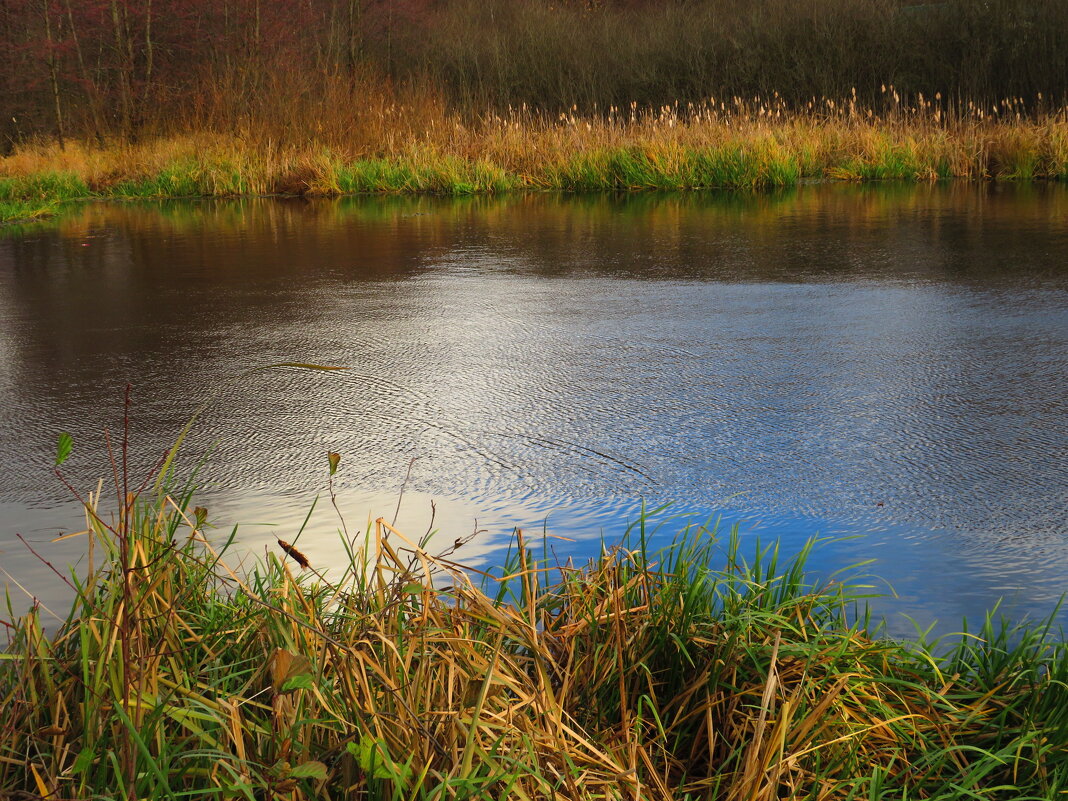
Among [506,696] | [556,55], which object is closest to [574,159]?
[556,55]

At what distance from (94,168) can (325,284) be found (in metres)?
13.3

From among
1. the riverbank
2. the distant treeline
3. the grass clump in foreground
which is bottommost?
the grass clump in foreground

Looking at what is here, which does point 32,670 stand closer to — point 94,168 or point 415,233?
point 415,233

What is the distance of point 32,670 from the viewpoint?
2.21 m

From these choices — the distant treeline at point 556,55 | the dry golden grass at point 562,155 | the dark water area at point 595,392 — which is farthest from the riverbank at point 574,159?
the dark water area at point 595,392

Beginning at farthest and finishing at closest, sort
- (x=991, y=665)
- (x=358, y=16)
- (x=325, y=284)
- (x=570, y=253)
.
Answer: (x=358, y=16) → (x=570, y=253) → (x=325, y=284) → (x=991, y=665)

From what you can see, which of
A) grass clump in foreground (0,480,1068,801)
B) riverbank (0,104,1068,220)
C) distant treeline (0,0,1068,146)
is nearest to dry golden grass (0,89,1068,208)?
riverbank (0,104,1068,220)

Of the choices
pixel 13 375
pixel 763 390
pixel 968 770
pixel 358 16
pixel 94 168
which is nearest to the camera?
pixel 968 770

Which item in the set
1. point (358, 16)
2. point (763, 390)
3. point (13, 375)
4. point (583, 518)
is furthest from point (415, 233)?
point (358, 16)

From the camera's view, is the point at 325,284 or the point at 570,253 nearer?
the point at 325,284

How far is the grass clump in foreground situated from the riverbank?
1459 centimetres

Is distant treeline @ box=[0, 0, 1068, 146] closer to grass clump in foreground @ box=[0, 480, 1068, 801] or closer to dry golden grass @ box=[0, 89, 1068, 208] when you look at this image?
dry golden grass @ box=[0, 89, 1068, 208]

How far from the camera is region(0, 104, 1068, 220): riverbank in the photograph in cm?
1647

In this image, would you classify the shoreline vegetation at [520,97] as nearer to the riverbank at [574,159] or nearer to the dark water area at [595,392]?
the riverbank at [574,159]
